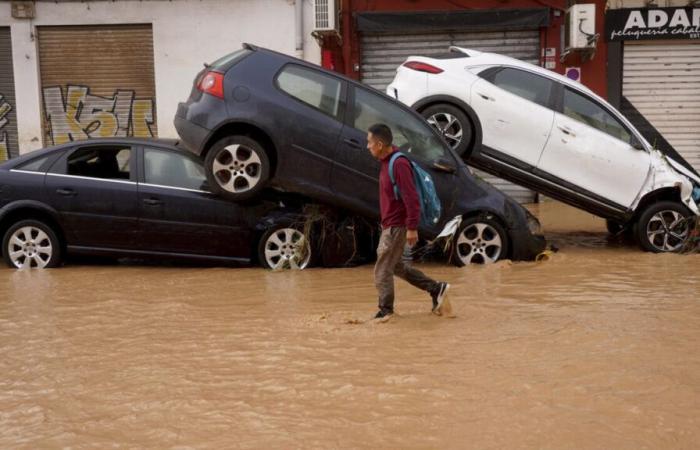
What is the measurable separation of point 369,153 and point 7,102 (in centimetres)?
1032

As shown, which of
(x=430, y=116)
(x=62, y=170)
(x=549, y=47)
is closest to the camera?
(x=62, y=170)

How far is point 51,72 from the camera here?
15.6 meters

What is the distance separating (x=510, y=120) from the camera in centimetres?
898

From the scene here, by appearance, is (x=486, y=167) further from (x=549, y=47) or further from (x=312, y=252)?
(x=549, y=47)

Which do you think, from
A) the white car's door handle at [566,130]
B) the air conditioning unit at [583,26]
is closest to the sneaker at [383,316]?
the white car's door handle at [566,130]

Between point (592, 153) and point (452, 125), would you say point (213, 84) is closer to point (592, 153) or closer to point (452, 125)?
point (452, 125)

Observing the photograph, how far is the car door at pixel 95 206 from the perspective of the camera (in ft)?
26.7

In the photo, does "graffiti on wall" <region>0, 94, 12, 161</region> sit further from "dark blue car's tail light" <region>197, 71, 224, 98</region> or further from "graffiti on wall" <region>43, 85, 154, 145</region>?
"dark blue car's tail light" <region>197, 71, 224, 98</region>

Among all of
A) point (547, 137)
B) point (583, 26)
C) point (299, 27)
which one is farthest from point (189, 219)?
point (583, 26)

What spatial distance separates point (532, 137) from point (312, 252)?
2792mm

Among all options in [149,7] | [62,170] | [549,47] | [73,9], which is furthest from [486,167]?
[73,9]

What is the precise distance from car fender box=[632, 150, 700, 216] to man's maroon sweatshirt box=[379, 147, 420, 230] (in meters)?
4.50

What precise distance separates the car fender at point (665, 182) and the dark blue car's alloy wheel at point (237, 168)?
4408 mm

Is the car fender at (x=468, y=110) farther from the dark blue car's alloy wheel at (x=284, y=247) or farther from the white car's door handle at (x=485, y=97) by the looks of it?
the dark blue car's alloy wheel at (x=284, y=247)
